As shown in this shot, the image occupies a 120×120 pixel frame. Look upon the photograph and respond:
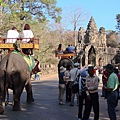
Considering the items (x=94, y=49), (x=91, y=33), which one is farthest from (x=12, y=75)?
(x=91, y=33)

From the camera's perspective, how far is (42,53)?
135ft

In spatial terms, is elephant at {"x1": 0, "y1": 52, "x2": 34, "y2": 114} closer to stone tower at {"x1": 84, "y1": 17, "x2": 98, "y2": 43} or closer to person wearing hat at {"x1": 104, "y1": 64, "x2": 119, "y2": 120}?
person wearing hat at {"x1": 104, "y1": 64, "x2": 119, "y2": 120}

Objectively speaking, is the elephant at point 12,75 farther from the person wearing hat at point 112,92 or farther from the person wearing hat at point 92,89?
the person wearing hat at point 112,92

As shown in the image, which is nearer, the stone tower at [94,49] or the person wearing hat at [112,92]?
the person wearing hat at [112,92]

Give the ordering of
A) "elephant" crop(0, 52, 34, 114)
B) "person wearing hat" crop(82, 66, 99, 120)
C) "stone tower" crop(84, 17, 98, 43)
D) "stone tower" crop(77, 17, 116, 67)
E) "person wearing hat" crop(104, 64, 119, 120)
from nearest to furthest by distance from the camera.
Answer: "person wearing hat" crop(104, 64, 119, 120)
"person wearing hat" crop(82, 66, 99, 120)
"elephant" crop(0, 52, 34, 114)
"stone tower" crop(77, 17, 116, 67)
"stone tower" crop(84, 17, 98, 43)

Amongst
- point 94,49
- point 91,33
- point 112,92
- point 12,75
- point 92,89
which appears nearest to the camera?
point 112,92

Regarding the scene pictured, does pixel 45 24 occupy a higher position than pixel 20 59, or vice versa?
pixel 45 24

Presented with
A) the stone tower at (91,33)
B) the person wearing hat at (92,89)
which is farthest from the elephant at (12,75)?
the stone tower at (91,33)

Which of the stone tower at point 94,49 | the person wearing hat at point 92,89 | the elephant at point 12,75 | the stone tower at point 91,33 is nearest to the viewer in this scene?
the person wearing hat at point 92,89

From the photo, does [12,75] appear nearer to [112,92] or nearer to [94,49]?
[112,92]

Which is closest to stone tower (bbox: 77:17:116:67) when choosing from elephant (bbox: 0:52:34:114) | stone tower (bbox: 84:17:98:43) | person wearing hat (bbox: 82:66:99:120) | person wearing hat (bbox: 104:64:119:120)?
stone tower (bbox: 84:17:98:43)

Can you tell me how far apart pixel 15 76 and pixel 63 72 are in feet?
11.0

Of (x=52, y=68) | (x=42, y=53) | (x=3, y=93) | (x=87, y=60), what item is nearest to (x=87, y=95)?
(x=3, y=93)

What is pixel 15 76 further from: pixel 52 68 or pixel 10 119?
pixel 52 68
